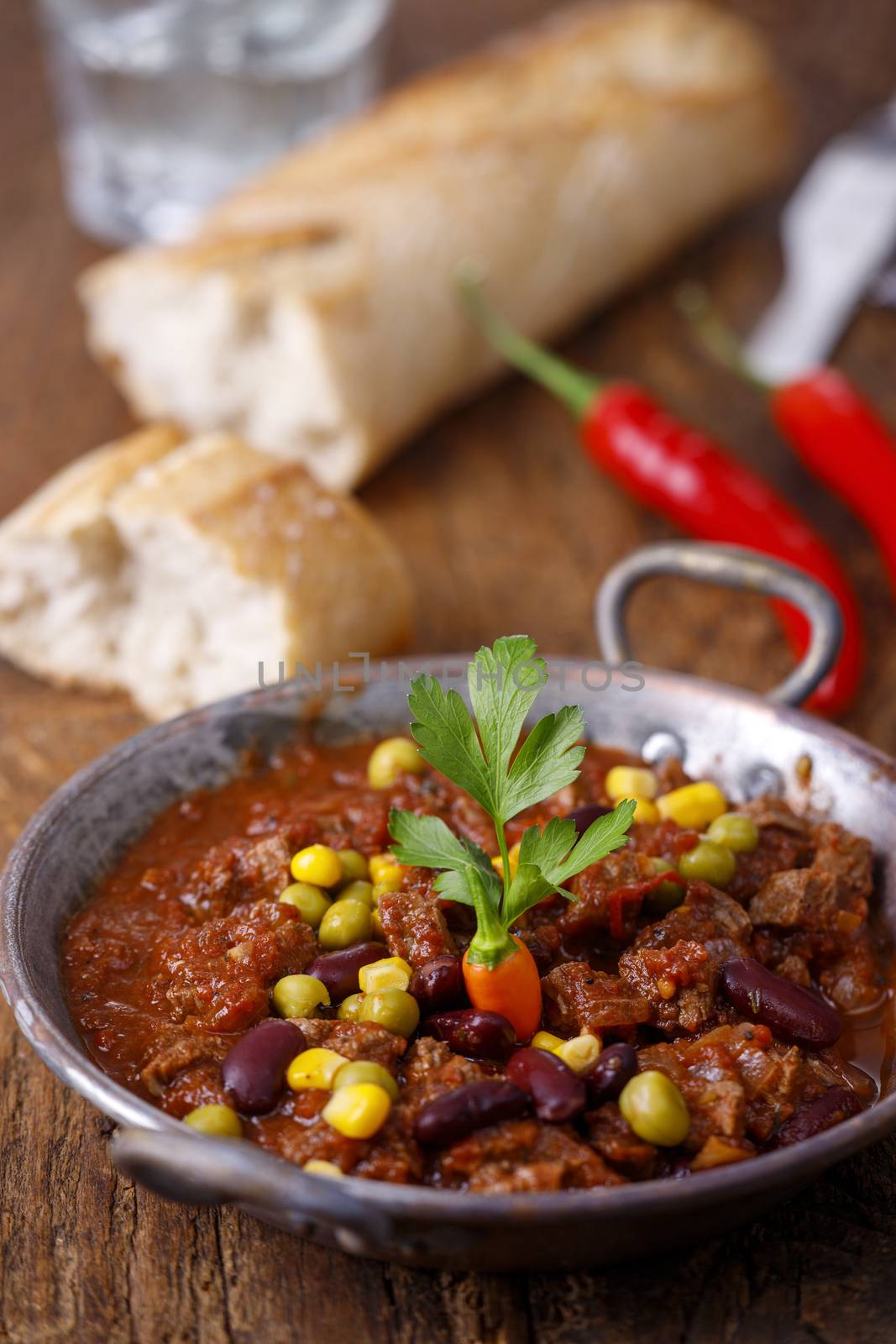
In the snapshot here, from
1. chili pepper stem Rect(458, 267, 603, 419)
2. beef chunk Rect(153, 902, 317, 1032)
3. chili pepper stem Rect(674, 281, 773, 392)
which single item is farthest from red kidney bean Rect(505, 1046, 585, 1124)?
chili pepper stem Rect(674, 281, 773, 392)

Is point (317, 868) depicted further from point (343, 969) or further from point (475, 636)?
point (475, 636)

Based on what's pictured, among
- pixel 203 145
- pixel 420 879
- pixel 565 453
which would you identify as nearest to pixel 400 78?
pixel 203 145

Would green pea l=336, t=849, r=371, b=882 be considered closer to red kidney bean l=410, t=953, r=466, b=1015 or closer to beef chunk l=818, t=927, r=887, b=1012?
red kidney bean l=410, t=953, r=466, b=1015

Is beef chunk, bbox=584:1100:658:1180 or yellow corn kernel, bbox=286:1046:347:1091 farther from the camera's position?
yellow corn kernel, bbox=286:1046:347:1091

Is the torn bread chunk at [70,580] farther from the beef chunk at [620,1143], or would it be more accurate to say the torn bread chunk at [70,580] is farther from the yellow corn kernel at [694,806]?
the beef chunk at [620,1143]

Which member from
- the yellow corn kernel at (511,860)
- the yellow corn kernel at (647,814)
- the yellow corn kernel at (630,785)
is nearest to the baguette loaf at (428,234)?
the yellow corn kernel at (630,785)

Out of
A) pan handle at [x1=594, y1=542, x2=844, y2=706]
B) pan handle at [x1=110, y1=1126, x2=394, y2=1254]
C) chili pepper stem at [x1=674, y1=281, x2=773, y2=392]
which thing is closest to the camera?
pan handle at [x1=110, y1=1126, x2=394, y2=1254]

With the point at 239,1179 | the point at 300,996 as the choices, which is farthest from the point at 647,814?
the point at 239,1179
